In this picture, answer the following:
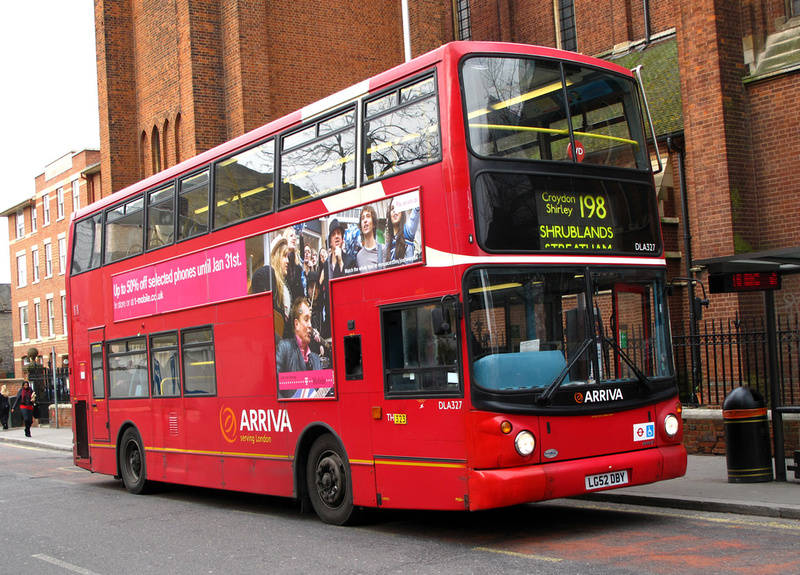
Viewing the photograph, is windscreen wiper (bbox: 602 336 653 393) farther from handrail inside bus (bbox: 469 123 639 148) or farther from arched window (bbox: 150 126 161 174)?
arched window (bbox: 150 126 161 174)

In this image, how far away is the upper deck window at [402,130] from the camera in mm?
8031

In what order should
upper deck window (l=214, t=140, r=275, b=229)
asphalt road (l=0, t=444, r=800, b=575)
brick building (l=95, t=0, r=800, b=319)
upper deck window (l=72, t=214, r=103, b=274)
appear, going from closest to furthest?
asphalt road (l=0, t=444, r=800, b=575)
upper deck window (l=214, t=140, r=275, b=229)
upper deck window (l=72, t=214, r=103, b=274)
brick building (l=95, t=0, r=800, b=319)

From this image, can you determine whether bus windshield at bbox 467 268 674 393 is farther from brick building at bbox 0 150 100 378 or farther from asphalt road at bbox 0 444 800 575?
brick building at bbox 0 150 100 378

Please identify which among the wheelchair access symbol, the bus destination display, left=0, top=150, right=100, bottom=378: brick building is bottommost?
the wheelchair access symbol

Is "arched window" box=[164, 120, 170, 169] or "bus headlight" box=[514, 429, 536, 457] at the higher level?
"arched window" box=[164, 120, 170, 169]

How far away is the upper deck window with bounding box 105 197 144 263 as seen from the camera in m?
13.6

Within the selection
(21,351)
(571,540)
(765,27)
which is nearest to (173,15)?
(765,27)

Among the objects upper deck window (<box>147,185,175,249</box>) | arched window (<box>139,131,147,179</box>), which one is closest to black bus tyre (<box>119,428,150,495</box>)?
upper deck window (<box>147,185,175,249</box>)

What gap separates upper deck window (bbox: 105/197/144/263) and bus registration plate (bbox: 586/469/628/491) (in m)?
8.37

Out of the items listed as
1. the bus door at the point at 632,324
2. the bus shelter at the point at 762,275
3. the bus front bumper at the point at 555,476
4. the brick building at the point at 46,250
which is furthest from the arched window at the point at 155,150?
the bus front bumper at the point at 555,476

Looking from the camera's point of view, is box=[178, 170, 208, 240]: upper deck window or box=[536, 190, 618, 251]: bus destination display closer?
box=[536, 190, 618, 251]: bus destination display

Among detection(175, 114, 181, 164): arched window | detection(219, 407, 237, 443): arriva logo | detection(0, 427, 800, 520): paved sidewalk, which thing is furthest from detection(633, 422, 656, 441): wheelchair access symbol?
detection(175, 114, 181, 164): arched window

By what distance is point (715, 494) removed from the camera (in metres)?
9.45

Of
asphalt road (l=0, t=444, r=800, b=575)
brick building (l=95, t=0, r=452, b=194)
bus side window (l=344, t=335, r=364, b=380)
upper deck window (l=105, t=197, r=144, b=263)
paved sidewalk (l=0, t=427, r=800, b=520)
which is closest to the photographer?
asphalt road (l=0, t=444, r=800, b=575)
